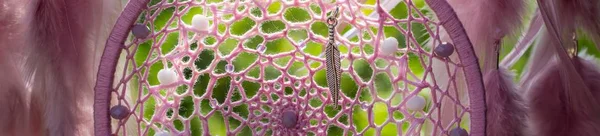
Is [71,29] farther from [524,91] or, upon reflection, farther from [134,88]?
[524,91]

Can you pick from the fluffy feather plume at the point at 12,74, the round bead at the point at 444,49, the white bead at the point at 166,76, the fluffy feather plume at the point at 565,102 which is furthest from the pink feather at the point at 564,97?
the fluffy feather plume at the point at 12,74

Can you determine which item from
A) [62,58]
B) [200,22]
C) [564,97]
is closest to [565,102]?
[564,97]

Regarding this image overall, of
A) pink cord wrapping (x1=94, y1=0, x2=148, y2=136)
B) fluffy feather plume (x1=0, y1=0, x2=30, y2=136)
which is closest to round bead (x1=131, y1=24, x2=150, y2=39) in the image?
pink cord wrapping (x1=94, y1=0, x2=148, y2=136)

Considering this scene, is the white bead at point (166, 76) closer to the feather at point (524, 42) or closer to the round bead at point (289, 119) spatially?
the round bead at point (289, 119)

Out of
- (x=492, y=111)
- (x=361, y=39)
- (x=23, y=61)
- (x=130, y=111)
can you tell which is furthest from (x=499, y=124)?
(x=23, y=61)

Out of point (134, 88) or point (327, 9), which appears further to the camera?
point (134, 88)

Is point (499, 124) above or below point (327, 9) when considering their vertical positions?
below
